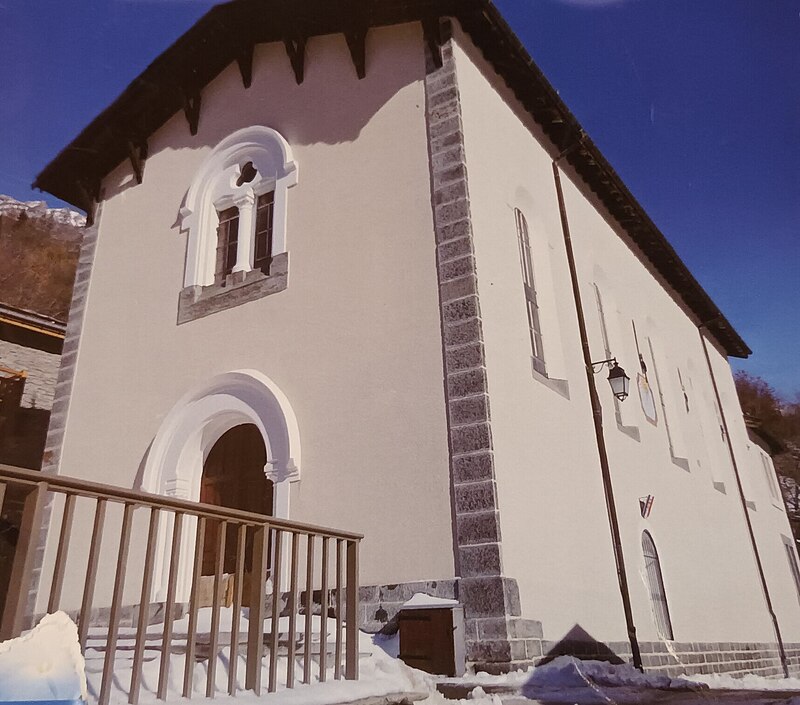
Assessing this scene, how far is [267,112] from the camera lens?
28.6 feet

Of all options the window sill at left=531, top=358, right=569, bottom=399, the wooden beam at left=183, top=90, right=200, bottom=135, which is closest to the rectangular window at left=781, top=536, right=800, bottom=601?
the window sill at left=531, top=358, right=569, bottom=399

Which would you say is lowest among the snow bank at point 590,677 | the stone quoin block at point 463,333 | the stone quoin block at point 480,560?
the snow bank at point 590,677

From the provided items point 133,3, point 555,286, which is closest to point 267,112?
point 133,3

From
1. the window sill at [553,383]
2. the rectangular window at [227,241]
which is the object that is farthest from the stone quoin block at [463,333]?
the rectangular window at [227,241]

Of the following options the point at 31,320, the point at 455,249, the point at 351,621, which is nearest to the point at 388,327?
the point at 455,249

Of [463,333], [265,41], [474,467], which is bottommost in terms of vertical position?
[474,467]

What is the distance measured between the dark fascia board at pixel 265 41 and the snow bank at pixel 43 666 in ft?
24.0

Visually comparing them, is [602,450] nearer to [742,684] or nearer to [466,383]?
[742,684]

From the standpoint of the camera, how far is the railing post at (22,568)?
7.86 feet

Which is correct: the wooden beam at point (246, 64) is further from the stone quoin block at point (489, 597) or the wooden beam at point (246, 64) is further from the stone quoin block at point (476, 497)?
the stone quoin block at point (489, 597)

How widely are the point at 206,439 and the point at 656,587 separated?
5.72m

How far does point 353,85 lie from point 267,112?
1.36 metres

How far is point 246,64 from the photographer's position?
9.06 m

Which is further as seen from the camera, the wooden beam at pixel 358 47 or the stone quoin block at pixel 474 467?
the wooden beam at pixel 358 47
